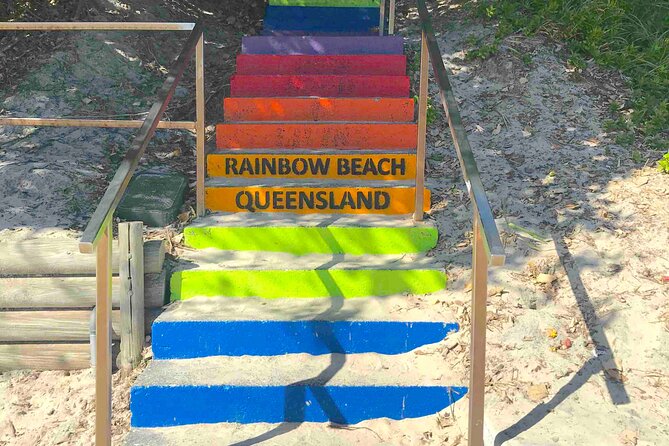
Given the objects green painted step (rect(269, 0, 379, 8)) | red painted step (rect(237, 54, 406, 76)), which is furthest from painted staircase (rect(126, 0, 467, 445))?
green painted step (rect(269, 0, 379, 8))

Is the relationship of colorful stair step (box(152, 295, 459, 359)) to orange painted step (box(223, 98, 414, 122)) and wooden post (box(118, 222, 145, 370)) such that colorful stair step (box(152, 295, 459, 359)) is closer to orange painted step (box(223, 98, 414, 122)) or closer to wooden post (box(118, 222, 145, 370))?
wooden post (box(118, 222, 145, 370))

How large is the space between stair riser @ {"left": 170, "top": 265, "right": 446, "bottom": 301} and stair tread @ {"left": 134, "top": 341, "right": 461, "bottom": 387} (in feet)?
1.39

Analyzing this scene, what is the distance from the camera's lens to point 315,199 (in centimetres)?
467

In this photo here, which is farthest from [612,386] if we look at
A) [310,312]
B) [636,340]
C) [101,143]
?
[101,143]

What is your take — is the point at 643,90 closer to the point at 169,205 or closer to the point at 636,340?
→ the point at 636,340

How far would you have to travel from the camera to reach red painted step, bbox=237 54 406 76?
6.00 metres

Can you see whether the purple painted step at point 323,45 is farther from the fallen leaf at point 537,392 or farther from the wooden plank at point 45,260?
the fallen leaf at point 537,392

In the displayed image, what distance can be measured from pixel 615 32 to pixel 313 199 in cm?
327

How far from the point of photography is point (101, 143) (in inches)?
212

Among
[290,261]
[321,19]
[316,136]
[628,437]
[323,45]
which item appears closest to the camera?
[628,437]

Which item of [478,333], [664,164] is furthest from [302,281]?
[664,164]

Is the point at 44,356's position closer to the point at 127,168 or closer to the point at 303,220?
the point at 127,168

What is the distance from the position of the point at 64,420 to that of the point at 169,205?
1.46m

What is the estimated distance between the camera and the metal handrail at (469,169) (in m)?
2.66
